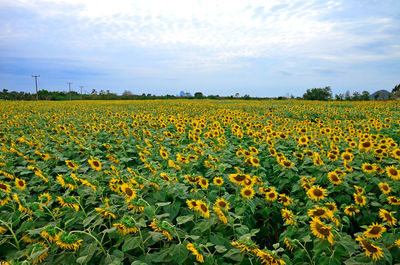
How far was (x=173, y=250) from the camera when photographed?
5.70 ft

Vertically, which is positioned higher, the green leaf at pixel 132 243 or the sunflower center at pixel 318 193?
the sunflower center at pixel 318 193

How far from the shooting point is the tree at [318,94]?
4156 cm

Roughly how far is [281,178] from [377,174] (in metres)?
1.41

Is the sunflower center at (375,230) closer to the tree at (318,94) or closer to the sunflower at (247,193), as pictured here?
the sunflower at (247,193)

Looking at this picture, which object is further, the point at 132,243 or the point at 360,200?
the point at 360,200

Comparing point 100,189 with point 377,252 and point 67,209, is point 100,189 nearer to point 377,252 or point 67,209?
point 67,209

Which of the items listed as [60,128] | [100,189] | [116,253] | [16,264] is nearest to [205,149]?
[100,189]

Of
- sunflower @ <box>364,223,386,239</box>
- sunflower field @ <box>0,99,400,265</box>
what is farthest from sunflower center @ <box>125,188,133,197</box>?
sunflower @ <box>364,223,386,239</box>

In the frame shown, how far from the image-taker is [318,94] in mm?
42750

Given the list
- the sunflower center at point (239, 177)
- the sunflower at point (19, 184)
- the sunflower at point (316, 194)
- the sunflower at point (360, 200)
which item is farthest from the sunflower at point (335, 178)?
the sunflower at point (19, 184)

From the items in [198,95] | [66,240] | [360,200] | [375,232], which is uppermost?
[198,95]

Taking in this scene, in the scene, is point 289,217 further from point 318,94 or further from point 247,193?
point 318,94

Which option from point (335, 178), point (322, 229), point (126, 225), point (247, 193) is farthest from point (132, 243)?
point (335, 178)

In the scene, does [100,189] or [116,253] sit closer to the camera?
[116,253]
